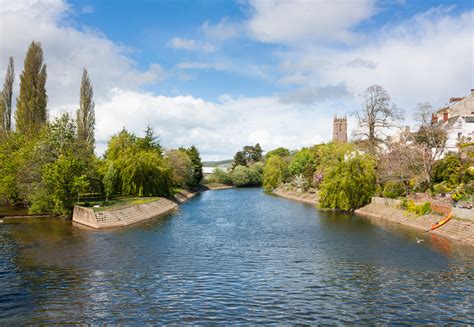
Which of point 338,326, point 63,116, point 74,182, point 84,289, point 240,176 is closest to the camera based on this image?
point 338,326

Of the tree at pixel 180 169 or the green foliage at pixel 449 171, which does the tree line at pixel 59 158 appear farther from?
the green foliage at pixel 449 171

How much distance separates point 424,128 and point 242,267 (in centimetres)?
5120

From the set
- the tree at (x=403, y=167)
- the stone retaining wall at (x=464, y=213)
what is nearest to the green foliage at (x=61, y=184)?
the tree at (x=403, y=167)

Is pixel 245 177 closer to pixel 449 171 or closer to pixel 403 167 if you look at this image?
pixel 403 167

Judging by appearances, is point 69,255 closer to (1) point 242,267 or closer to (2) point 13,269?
(2) point 13,269

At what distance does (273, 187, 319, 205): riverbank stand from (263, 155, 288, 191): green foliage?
856 cm

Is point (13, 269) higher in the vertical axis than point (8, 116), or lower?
lower

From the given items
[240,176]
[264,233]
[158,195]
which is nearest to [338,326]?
[264,233]

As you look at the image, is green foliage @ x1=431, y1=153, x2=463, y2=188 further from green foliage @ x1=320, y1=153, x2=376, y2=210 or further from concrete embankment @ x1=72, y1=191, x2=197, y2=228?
concrete embankment @ x1=72, y1=191, x2=197, y2=228

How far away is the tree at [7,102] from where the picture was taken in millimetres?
92500

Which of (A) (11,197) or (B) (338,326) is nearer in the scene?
(B) (338,326)

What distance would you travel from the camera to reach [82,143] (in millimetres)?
72312

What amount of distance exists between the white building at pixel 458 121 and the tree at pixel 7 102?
92.4 metres

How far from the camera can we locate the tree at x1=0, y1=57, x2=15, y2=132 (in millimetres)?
92500
